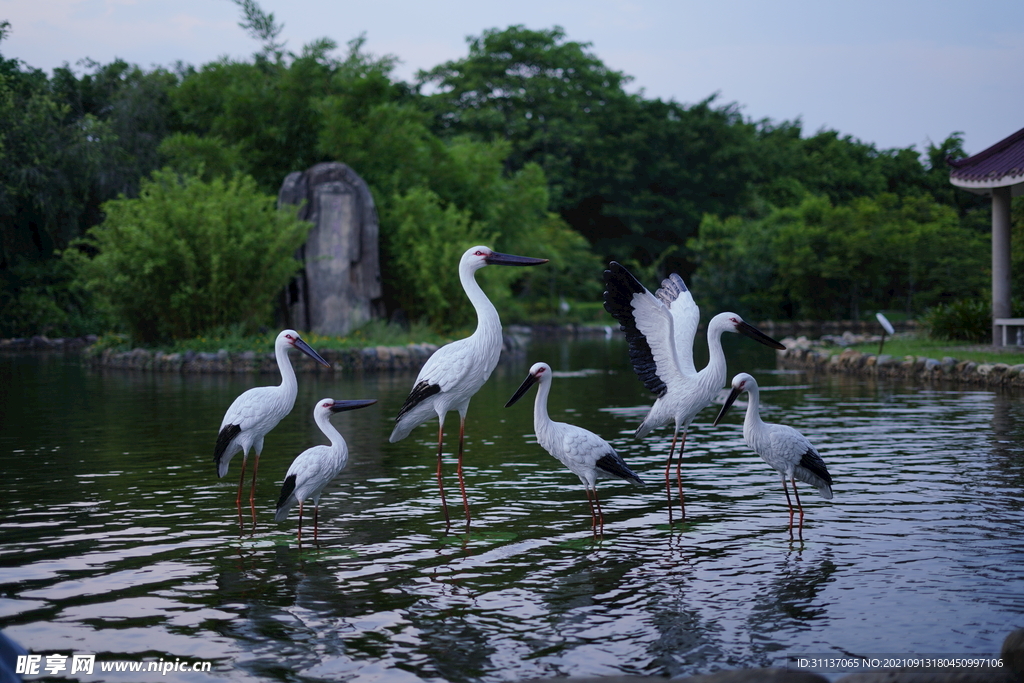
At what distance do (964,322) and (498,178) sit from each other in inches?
689

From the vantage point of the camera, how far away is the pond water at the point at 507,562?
4.70 m

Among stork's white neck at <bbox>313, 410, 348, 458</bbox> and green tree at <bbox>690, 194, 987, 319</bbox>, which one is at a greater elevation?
green tree at <bbox>690, 194, 987, 319</bbox>

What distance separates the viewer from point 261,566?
20.4 ft

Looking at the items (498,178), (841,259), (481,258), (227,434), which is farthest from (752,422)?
(841,259)

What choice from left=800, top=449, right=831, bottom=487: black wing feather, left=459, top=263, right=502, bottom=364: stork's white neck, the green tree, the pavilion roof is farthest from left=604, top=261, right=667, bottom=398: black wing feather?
the green tree

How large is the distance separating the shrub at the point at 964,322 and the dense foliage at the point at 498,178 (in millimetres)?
4810

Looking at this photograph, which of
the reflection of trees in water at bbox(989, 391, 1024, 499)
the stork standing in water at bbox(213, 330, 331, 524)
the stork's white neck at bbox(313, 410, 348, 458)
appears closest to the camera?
the stork's white neck at bbox(313, 410, 348, 458)

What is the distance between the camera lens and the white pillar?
63.7 ft

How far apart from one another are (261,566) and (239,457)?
213 inches

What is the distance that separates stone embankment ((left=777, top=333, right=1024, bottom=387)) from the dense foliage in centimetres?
717

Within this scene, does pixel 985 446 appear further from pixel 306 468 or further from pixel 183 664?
pixel 183 664

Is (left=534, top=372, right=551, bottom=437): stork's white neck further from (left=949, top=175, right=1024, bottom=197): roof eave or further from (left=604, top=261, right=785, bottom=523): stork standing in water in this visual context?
(left=949, top=175, right=1024, bottom=197): roof eave

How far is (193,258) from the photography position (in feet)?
79.0

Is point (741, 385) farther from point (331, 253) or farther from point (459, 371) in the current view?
point (331, 253)
